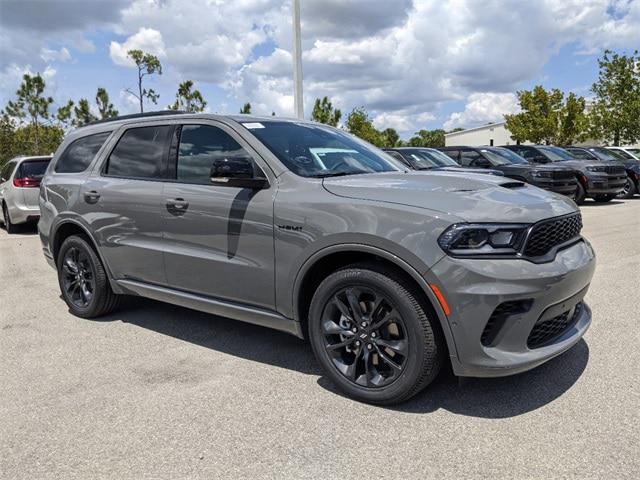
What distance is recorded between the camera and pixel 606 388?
11.2 ft

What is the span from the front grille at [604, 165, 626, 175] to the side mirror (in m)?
13.9

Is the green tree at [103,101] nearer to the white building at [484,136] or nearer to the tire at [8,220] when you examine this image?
the tire at [8,220]

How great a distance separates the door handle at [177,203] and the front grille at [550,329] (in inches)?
99.5

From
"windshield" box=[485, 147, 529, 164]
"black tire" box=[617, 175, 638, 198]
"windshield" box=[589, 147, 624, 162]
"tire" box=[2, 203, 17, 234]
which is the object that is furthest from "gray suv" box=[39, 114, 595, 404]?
"windshield" box=[589, 147, 624, 162]

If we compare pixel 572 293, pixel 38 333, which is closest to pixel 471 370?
pixel 572 293

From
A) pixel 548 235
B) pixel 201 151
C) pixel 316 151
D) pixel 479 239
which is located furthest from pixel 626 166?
pixel 479 239

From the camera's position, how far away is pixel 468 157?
48.2ft

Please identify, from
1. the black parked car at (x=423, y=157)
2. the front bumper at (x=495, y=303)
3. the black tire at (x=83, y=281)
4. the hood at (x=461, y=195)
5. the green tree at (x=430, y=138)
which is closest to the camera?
the front bumper at (x=495, y=303)

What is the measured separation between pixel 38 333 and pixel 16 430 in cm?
194

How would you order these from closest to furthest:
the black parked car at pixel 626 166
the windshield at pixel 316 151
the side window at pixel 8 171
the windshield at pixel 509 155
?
the windshield at pixel 316 151
the side window at pixel 8 171
the windshield at pixel 509 155
the black parked car at pixel 626 166

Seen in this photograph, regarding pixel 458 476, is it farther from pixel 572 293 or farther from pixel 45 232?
pixel 45 232

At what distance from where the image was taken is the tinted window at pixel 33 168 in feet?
37.5

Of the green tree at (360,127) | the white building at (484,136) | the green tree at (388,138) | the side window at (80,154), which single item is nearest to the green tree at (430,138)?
the green tree at (388,138)

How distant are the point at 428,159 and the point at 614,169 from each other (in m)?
5.98
